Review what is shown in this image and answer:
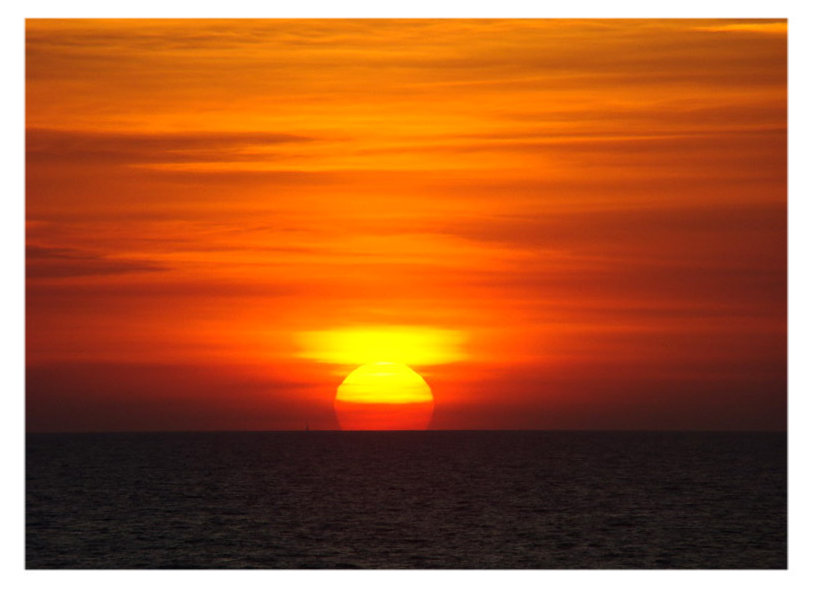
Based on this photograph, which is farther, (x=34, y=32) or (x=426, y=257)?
(x=426, y=257)

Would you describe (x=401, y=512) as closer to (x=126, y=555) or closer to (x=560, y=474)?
(x=126, y=555)

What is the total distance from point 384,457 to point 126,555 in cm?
8978

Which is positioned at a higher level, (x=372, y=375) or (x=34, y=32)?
(x=372, y=375)

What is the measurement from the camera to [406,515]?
2339 inches

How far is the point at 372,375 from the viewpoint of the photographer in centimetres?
7775

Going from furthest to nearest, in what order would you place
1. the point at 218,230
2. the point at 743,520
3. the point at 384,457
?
the point at 384,457 < the point at 743,520 < the point at 218,230

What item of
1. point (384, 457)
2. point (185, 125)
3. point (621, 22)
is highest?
point (384, 457)

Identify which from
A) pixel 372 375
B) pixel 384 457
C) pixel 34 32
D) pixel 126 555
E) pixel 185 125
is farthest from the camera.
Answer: pixel 384 457

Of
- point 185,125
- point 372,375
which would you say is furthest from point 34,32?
point 372,375

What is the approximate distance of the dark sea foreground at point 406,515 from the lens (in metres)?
43.7

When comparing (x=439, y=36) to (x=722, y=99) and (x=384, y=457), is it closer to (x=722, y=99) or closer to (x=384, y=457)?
(x=722, y=99)

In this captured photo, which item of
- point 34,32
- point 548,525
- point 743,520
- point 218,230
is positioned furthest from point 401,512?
point 34,32

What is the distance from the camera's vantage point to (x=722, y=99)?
31188 millimetres

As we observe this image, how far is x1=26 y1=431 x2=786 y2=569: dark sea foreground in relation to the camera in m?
43.7
